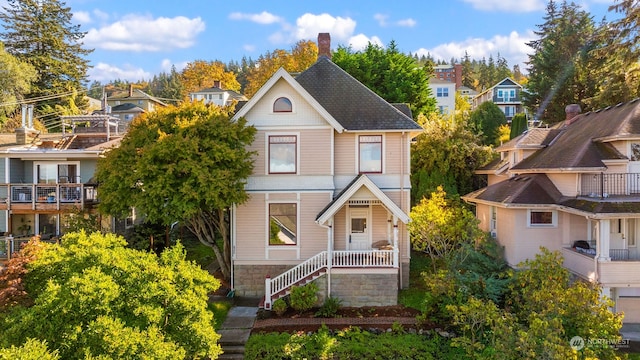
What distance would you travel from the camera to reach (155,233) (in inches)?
768

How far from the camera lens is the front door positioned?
1809 cm

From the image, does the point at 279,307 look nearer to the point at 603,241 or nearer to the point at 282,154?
the point at 282,154

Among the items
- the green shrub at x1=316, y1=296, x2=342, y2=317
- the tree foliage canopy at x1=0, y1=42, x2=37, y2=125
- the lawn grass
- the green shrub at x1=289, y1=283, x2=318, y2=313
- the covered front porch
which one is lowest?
the lawn grass

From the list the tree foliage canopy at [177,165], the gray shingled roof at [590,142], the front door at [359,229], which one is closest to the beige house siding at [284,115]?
the tree foliage canopy at [177,165]

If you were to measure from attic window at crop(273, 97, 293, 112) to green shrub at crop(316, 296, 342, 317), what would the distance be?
8236 millimetres

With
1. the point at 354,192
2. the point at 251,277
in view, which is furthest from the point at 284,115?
the point at 251,277

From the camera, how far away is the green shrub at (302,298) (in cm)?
1501

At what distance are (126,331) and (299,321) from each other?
7.51 meters

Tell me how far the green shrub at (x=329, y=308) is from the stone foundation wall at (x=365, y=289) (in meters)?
0.41

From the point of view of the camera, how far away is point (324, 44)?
2120 cm

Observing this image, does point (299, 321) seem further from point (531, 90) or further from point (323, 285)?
point (531, 90)

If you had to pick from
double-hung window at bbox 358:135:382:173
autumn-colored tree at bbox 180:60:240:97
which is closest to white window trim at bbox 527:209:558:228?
double-hung window at bbox 358:135:382:173

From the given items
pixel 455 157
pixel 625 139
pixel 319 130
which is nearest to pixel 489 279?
pixel 625 139

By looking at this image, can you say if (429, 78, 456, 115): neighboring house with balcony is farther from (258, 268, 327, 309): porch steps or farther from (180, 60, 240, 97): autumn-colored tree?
(258, 268, 327, 309): porch steps
